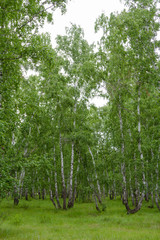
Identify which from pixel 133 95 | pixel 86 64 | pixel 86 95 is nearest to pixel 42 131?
pixel 86 95

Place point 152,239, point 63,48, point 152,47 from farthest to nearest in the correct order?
point 63,48 → point 152,47 → point 152,239

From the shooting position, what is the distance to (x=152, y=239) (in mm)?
8438

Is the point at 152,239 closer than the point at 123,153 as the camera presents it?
Yes

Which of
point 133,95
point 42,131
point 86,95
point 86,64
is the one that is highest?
point 86,64

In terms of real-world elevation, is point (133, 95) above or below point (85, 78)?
below

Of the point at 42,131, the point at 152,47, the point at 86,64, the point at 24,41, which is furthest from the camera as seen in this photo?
the point at 42,131

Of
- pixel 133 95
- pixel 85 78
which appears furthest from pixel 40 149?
pixel 133 95

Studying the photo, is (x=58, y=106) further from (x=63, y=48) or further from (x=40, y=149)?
(x=63, y=48)

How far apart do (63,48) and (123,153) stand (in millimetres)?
13241

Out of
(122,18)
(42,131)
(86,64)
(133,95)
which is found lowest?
(42,131)

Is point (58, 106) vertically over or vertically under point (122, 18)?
under

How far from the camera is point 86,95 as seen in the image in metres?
21.1

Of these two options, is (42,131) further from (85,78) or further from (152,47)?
(152,47)

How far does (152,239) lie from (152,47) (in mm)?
12285
